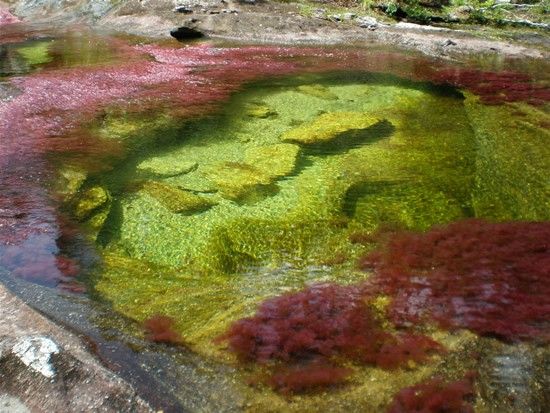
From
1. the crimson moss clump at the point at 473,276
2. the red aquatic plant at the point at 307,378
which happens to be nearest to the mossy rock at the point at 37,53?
the crimson moss clump at the point at 473,276

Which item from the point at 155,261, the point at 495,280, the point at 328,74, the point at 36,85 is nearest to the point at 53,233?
the point at 155,261

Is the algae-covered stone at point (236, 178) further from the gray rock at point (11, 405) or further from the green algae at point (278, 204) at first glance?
the gray rock at point (11, 405)

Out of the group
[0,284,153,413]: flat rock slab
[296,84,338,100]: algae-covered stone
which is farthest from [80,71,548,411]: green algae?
[0,284,153,413]: flat rock slab

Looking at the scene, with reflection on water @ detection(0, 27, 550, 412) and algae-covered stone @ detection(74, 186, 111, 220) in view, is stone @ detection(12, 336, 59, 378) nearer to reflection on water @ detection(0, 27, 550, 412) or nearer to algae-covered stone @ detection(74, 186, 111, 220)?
reflection on water @ detection(0, 27, 550, 412)

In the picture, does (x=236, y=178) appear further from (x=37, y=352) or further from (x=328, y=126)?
(x=37, y=352)

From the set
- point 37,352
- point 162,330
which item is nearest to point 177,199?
point 162,330

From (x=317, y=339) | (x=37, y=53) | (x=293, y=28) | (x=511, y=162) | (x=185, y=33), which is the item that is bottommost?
(x=37, y=53)
